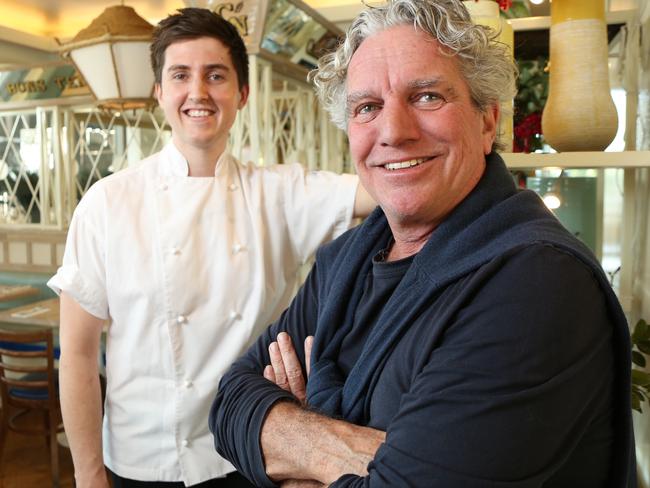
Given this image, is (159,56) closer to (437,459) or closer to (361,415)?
(361,415)

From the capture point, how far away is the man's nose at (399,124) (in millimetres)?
903

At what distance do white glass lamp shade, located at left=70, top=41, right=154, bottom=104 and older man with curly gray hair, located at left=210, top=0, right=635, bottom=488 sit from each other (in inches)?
45.2

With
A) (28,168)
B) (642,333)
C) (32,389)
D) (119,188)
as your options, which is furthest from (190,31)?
(28,168)

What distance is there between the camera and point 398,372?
875 millimetres

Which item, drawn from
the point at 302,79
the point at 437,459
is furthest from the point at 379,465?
the point at 302,79

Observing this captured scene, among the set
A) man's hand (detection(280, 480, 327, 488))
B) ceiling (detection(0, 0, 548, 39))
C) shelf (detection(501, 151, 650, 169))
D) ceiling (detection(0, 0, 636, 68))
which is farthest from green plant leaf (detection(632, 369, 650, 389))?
ceiling (detection(0, 0, 548, 39))

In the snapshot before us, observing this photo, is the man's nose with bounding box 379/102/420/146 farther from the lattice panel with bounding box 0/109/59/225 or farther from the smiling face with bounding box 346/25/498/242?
the lattice panel with bounding box 0/109/59/225

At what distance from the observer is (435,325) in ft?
2.67

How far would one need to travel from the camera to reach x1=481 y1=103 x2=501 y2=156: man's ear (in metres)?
0.98

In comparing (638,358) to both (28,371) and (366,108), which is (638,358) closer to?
(366,108)

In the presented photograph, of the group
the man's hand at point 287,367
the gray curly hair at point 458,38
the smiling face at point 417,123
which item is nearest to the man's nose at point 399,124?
the smiling face at point 417,123

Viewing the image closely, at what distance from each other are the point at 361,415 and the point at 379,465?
16 centimetres

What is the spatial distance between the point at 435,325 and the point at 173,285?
76 cm

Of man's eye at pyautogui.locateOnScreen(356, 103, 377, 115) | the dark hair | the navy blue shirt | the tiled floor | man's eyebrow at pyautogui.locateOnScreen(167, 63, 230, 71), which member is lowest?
the tiled floor
